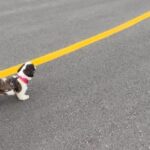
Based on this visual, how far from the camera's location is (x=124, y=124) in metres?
4.22

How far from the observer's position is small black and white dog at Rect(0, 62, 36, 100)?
4445 mm

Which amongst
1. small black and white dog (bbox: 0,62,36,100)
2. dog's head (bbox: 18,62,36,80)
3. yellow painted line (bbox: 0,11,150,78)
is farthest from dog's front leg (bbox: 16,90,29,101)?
yellow painted line (bbox: 0,11,150,78)

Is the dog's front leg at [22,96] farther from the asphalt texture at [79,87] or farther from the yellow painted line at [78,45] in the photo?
the yellow painted line at [78,45]

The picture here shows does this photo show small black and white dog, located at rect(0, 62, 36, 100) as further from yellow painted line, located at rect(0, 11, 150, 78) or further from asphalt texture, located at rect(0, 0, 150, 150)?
yellow painted line, located at rect(0, 11, 150, 78)

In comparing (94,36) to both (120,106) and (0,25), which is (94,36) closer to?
(0,25)

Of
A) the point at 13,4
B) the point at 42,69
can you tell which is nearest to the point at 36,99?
A: the point at 42,69

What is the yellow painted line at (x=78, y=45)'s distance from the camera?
554cm

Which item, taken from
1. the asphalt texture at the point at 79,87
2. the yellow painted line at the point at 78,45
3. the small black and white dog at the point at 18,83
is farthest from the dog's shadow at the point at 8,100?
the yellow painted line at the point at 78,45

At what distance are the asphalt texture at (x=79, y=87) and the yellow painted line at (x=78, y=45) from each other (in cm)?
14

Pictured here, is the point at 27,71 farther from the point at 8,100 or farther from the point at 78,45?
the point at 78,45

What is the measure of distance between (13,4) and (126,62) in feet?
15.4

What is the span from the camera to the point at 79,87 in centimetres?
506

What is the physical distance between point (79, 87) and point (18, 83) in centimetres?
92

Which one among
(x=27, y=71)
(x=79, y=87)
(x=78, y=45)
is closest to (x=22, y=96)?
(x=27, y=71)
